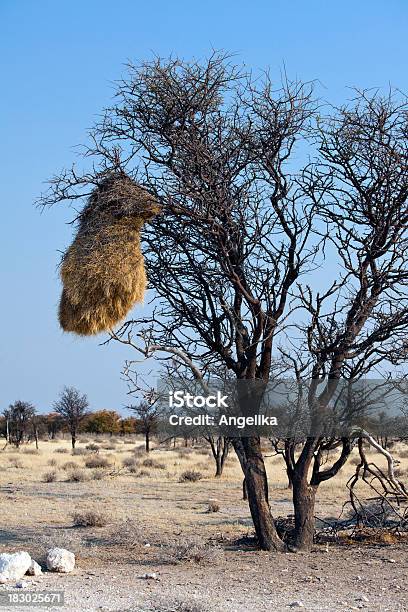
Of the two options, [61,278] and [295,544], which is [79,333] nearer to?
[61,278]

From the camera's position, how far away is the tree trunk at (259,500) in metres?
11.6

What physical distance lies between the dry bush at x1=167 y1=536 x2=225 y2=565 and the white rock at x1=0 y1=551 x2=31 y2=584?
7.28 ft

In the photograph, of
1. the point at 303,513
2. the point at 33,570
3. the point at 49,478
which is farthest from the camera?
the point at 49,478

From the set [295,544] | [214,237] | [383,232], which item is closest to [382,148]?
[383,232]

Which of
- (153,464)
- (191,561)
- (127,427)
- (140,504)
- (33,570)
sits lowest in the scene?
(140,504)

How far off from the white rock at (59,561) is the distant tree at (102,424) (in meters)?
67.7

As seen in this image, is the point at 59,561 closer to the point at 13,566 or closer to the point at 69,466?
the point at 13,566

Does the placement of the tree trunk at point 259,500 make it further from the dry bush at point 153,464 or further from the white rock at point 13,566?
the dry bush at point 153,464

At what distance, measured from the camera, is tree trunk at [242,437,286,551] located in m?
11.6

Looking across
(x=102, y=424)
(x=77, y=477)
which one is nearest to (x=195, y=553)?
(x=77, y=477)

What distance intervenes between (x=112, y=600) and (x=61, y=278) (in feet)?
13.8

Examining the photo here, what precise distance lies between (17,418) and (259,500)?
171ft

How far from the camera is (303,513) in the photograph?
11672 millimetres

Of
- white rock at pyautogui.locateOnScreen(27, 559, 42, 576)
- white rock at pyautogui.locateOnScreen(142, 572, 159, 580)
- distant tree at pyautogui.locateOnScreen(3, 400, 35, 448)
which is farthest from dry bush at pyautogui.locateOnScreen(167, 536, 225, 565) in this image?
distant tree at pyautogui.locateOnScreen(3, 400, 35, 448)
